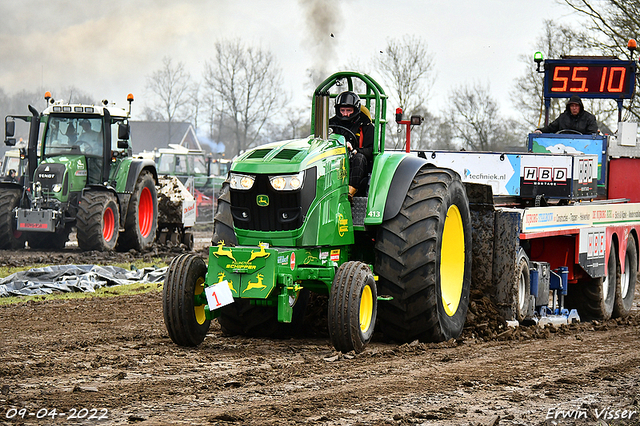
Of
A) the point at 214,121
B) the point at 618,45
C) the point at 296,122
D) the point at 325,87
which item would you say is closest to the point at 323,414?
the point at 325,87

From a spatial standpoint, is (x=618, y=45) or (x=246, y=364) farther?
(x=618, y=45)

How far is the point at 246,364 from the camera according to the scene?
6.35m

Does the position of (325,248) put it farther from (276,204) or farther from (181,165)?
(181,165)

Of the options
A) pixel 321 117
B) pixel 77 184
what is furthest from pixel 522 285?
pixel 77 184

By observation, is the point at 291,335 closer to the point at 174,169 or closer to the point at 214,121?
the point at 174,169

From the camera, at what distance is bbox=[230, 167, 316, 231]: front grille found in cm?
689

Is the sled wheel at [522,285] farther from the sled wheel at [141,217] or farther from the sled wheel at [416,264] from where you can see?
the sled wheel at [141,217]

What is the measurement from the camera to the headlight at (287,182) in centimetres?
683

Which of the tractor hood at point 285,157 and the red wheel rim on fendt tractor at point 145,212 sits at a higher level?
the tractor hood at point 285,157

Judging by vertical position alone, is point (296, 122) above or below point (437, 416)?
above

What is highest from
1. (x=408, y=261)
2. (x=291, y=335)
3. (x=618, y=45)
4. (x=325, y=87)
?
(x=618, y=45)

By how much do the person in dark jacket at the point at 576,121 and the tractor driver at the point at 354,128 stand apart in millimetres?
5846

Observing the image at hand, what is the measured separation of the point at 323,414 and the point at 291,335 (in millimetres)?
3248

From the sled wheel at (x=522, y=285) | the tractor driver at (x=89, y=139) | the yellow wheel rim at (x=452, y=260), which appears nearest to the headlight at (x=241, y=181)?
the yellow wheel rim at (x=452, y=260)
